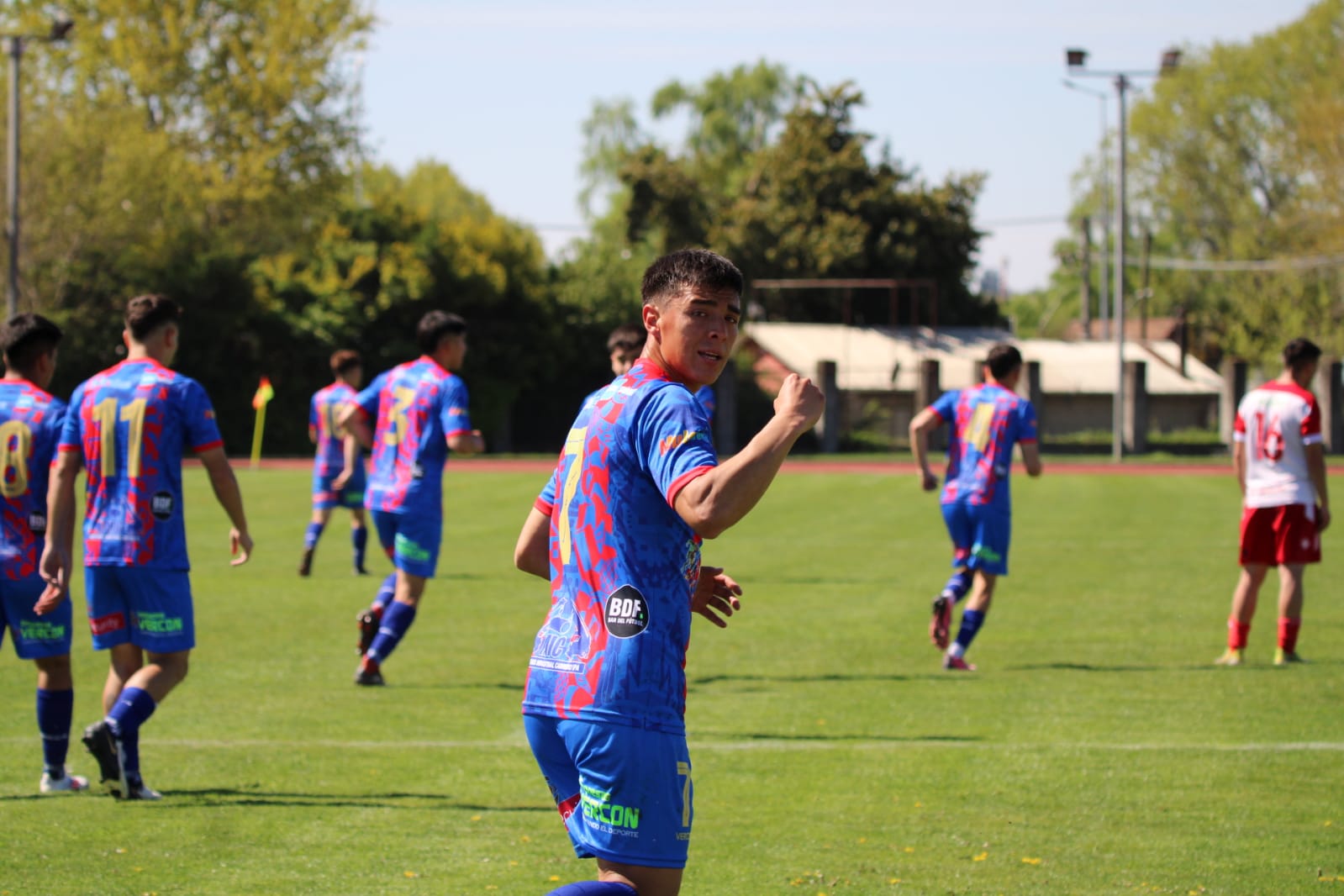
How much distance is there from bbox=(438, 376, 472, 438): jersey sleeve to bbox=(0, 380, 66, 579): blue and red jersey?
3037mm

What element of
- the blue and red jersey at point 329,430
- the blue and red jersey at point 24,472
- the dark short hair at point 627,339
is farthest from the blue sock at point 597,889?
the blue and red jersey at point 329,430

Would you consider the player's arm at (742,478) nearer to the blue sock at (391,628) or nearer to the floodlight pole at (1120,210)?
the blue sock at (391,628)

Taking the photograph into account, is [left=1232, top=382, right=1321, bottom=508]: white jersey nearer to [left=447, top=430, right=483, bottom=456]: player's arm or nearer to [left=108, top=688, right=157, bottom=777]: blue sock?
[left=447, top=430, right=483, bottom=456]: player's arm

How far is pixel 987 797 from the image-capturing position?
6.82 meters

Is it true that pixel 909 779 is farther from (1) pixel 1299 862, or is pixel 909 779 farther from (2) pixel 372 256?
(2) pixel 372 256

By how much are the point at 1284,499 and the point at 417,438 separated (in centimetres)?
584

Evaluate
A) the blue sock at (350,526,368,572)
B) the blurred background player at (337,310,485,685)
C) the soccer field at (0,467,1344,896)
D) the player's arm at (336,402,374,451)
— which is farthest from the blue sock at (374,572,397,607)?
the blue sock at (350,526,368,572)

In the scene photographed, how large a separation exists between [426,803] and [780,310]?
186 feet

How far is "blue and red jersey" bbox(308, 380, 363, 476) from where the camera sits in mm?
17141

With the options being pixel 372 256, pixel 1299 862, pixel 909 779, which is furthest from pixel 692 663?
pixel 372 256

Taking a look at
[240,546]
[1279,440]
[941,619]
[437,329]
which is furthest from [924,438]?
[240,546]

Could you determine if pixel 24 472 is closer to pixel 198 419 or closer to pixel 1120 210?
pixel 198 419

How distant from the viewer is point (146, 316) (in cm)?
664

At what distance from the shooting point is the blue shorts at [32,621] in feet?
22.4
